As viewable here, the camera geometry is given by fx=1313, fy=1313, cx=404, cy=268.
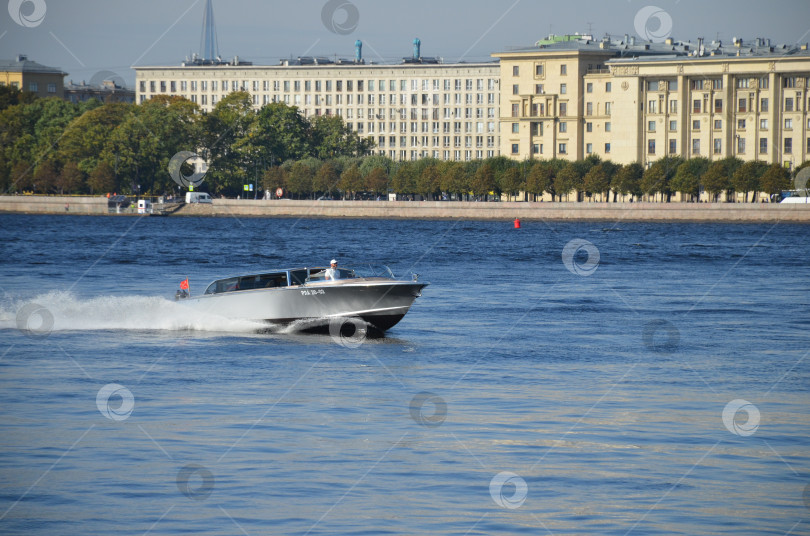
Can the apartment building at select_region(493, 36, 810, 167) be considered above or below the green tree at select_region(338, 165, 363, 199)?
above

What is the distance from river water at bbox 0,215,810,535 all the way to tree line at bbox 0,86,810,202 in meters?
92.5

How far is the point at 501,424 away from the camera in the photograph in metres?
18.6

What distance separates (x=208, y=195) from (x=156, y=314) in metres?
120

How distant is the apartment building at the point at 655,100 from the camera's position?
134 m

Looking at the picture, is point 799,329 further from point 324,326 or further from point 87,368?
point 87,368

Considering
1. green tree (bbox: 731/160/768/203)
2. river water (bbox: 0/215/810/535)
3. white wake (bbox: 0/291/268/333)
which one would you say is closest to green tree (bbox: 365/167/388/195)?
green tree (bbox: 731/160/768/203)

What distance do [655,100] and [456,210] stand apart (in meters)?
26.7

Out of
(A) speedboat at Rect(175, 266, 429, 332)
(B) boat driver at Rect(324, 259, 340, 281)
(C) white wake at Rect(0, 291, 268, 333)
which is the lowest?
(C) white wake at Rect(0, 291, 268, 333)

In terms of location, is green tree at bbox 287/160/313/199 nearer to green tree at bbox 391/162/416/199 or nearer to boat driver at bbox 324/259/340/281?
green tree at bbox 391/162/416/199

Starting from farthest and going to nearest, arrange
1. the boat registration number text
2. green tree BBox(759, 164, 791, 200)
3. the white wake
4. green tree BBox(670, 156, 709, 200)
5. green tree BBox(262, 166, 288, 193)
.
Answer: green tree BBox(262, 166, 288, 193)
green tree BBox(670, 156, 709, 200)
green tree BBox(759, 164, 791, 200)
the white wake
the boat registration number text

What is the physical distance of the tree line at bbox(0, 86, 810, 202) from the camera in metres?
134

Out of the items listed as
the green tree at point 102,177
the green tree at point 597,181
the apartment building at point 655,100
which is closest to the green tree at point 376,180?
the apartment building at point 655,100

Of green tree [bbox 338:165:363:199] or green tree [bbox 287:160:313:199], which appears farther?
green tree [bbox 287:160:313:199]

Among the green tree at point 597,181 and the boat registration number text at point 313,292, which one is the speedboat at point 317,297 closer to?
the boat registration number text at point 313,292
